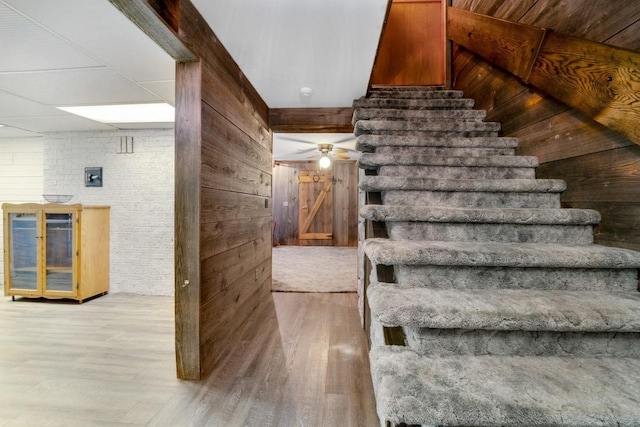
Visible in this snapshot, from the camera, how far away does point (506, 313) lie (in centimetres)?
99

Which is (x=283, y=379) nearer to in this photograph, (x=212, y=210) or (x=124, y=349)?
(x=212, y=210)

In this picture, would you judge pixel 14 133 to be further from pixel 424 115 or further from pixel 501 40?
pixel 501 40

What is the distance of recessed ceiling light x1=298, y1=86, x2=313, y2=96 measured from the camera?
2.62m

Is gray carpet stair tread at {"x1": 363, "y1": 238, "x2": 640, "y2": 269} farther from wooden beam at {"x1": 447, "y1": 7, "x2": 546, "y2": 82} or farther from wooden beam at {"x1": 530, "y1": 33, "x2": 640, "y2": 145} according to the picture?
wooden beam at {"x1": 447, "y1": 7, "x2": 546, "y2": 82}

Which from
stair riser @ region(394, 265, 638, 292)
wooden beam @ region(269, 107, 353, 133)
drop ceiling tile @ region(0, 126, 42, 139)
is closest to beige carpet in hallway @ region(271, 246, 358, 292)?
wooden beam @ region(269, 107, 353, 133)

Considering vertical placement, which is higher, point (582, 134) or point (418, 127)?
point (418, 127)

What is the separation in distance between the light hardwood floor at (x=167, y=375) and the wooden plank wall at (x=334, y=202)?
4.54 meters

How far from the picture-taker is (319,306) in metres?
2.99

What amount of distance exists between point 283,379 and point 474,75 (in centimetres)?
332

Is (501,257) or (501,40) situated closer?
(501,257)

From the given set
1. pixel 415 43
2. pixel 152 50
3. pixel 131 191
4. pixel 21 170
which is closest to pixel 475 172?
pixel 152 50

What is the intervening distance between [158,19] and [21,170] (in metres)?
4.34

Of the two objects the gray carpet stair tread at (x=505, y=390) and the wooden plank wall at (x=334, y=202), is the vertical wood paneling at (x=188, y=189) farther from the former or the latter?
the wooden plank wall at (x=334, y=202)

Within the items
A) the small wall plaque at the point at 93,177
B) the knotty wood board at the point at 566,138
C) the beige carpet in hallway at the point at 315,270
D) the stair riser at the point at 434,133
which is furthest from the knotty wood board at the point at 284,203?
the knotty wood board at the point at 566,138
